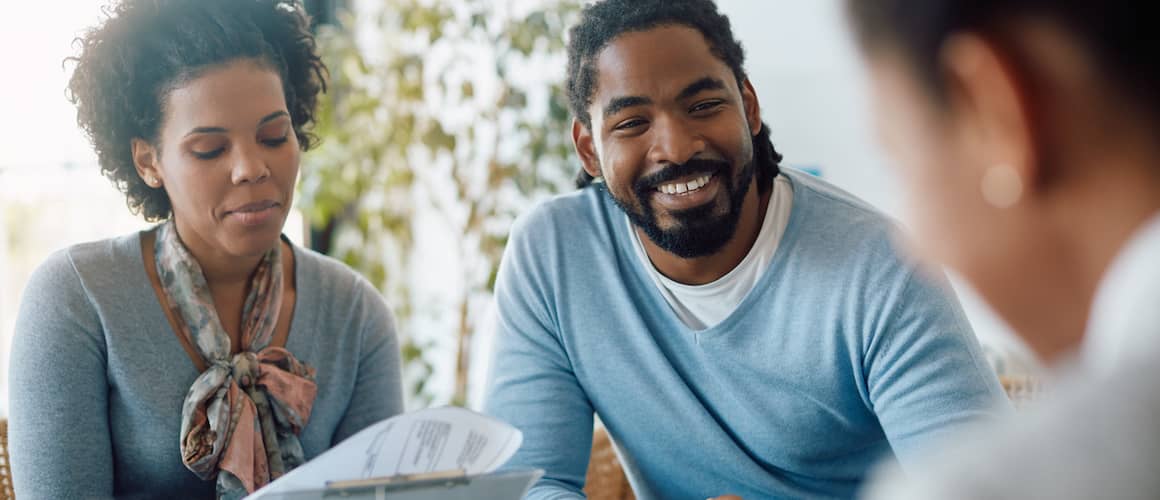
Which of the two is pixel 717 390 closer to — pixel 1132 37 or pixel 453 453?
pixel 453 453

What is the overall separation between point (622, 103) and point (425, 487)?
0.73 meters

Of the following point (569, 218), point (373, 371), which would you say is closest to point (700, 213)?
point (569, 218)

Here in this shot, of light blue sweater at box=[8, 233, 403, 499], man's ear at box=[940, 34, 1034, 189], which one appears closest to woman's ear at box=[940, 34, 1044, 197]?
man's ear at box=[940, 34, 1034, 189]

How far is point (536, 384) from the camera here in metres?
1.69

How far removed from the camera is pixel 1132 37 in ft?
1.68

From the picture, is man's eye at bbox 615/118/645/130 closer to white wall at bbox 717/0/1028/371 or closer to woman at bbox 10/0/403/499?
woman at bbox 10/0/403/499

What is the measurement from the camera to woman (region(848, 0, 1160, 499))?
0.46 metres

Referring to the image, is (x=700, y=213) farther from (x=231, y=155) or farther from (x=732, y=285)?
(x=231, y=155)

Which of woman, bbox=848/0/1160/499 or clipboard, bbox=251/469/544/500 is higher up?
woman, bbox=848/0/1160/499

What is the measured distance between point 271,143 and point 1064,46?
1.35 metres

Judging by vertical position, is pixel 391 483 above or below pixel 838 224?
below

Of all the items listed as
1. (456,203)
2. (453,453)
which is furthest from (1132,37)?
(456,203)

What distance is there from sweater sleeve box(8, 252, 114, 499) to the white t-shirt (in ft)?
2.80

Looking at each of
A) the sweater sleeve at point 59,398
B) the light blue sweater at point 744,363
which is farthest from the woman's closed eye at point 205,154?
the light blue sweater at point 744,363
